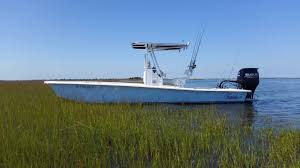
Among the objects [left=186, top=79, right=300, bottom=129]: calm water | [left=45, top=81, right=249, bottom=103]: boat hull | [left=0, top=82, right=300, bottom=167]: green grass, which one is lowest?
[left=186, top=79, right=300, bottom=129]: calm water

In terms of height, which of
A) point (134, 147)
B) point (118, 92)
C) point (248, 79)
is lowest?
point (134, 147)

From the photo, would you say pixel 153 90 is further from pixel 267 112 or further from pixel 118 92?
pixel 267 112

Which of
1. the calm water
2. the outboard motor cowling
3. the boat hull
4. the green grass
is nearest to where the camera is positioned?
the green grass

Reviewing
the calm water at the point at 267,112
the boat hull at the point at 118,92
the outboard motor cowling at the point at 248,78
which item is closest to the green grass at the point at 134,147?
the calm water at the point at 267,112

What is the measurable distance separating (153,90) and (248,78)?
5.37m

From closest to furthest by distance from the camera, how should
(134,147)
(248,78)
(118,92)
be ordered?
1. (134,147)
2. (118,92)
3. (248,78)

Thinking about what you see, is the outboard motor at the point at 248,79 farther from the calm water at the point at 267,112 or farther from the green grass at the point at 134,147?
the green grass at the point at 134,147

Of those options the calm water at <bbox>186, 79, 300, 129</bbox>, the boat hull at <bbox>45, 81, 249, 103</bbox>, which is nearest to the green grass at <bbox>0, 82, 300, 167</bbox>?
the calm water at <bbox>186, 79, 300, 129</bbox>

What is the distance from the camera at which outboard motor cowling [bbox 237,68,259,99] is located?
1742 centimetres

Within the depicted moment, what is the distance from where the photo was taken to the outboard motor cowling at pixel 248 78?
17.4 meters

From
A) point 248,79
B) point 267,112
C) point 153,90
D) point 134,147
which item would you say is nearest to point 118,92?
point 153,90

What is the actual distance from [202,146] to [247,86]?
1160 cm

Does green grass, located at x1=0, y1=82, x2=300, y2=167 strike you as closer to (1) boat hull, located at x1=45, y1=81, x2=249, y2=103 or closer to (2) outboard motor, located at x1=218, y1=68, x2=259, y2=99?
(1) boat hull, located at x1=45, y1=81, x2=249, y2=103

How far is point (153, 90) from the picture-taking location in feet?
49.4
